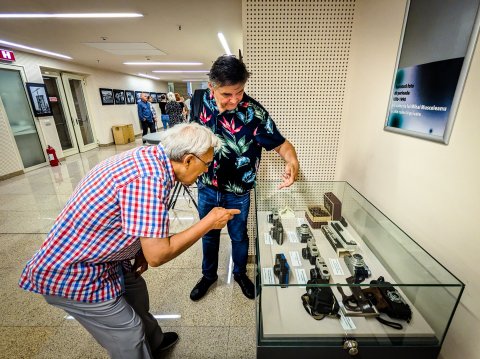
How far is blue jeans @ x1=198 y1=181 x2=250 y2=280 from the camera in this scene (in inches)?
71.6

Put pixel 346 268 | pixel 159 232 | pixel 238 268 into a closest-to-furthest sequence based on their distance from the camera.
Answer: pixel 159 232, pixel 346 268, pixel 238 268

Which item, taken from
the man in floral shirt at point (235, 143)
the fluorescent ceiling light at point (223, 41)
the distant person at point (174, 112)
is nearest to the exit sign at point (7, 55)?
the distant person at point (174, 112)

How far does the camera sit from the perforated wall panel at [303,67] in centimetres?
178

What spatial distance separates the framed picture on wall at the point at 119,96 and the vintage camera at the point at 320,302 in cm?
1165

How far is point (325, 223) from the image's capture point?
1764 mm

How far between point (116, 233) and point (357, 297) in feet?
3.84

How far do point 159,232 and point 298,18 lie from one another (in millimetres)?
1858

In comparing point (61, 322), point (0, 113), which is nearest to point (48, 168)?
point (0, 113)

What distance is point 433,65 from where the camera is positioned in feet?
3.59

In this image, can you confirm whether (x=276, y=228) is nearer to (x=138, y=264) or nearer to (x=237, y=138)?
(x=237, y=138)

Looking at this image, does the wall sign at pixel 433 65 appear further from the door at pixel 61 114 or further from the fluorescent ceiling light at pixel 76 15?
the door at pixel 61 114

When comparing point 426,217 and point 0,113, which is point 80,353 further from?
point 0,113

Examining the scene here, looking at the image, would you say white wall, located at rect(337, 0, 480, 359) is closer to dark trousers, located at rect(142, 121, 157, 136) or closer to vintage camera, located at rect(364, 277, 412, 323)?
vintage camera, located at rect(364, 277, 412, 323)

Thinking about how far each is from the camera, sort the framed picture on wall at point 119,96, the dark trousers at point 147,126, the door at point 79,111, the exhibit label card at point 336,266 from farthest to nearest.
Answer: the framed picture on wall at point 119,96 → the dark trousers at point 147,126 → the door at point 79,111 → the exhibit label card at point 336,266
